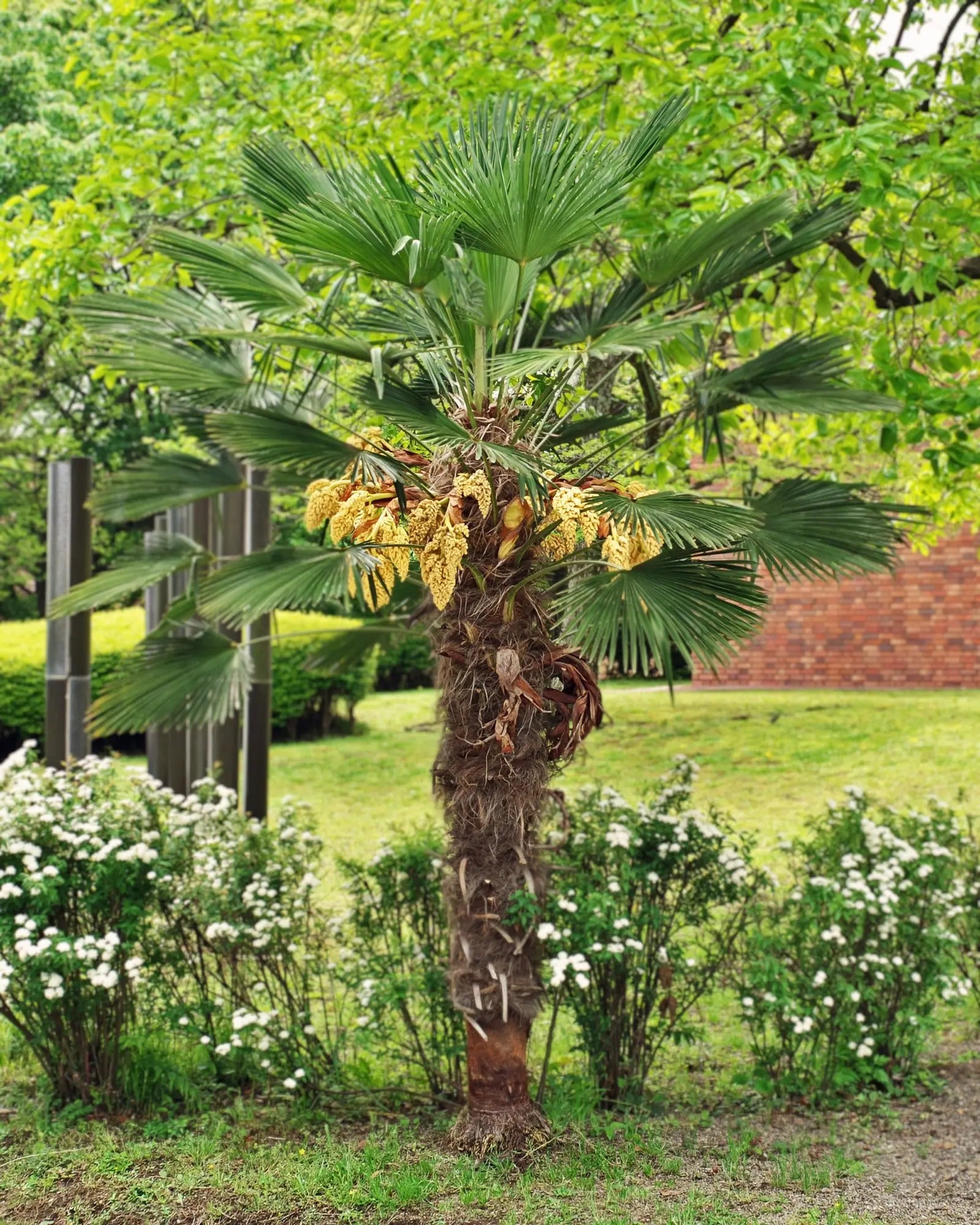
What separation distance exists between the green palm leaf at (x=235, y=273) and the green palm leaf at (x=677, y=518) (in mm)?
1454

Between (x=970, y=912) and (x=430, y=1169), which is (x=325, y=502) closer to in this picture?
(x=430, y=1169)

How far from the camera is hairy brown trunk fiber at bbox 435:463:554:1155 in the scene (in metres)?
4.06

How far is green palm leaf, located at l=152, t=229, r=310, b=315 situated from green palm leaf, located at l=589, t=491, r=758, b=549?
1.45 meters

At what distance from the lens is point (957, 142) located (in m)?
4.92

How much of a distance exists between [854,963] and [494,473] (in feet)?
7.92

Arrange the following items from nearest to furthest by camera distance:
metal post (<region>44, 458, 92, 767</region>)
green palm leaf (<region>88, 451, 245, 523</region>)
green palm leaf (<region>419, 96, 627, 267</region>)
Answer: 1. green palm leaf (<region>419, 96, 627, 267</region>)
2. green palm leaf (<region>88, 451, 245, 523</region>)
3. metal post (<region>44, 458, 92, 767</region>)

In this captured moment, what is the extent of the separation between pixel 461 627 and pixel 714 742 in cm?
868

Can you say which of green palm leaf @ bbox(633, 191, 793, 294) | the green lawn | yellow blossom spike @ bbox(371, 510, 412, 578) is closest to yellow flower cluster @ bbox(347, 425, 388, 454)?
yellow blossom spike @ bbox(371, 510, 412, 578)

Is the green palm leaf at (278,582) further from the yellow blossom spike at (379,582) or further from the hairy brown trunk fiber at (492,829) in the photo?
the hairy brown trunk fiber at (492,829)

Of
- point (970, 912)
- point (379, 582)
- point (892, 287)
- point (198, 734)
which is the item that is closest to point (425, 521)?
point (379, 582)

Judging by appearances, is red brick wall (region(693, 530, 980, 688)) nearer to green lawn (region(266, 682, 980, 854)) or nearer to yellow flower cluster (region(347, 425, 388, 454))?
green lawn (region(266, 682, 980, 854))

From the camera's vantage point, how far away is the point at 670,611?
152 inches

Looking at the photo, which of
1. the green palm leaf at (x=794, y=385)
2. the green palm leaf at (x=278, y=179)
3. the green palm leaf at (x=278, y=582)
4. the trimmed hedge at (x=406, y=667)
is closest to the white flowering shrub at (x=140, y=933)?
the green palm leaf at (x=278, y=582)

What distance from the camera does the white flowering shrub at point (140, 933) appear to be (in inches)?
174
